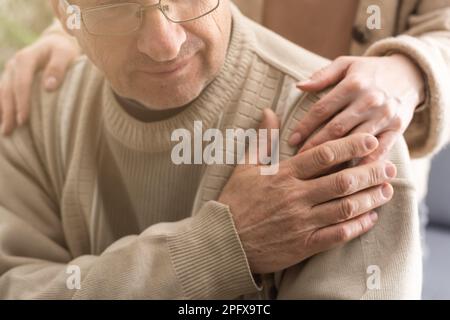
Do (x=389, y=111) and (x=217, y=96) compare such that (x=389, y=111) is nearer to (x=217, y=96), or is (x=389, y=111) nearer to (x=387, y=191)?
(x=387, y=191)

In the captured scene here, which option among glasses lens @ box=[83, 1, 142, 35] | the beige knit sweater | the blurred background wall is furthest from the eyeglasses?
the blurred background wall

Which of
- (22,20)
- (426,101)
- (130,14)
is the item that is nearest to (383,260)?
(426,101)

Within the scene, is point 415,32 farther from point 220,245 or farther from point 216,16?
point 220,245

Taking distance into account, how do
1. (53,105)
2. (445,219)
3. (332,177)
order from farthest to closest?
(445,219) < (53,105) < (332,177)

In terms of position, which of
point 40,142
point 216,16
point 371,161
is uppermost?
point 216,16

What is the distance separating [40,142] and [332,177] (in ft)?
2.22

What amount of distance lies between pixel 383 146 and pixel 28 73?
783mm

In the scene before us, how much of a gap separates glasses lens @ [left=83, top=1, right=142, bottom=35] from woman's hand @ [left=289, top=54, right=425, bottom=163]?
0.30 metres

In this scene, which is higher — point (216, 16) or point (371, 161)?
point (216, 16)

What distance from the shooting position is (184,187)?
124cm

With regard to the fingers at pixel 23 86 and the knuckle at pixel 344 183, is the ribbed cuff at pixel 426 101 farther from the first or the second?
the fingers at pixel 23 86

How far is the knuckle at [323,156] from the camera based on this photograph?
967mm
